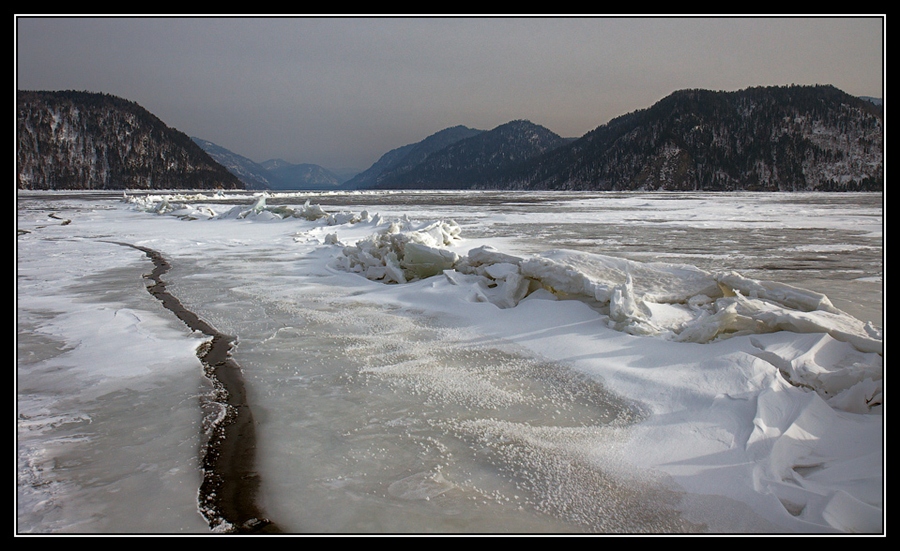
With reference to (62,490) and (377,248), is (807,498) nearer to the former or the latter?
(62,490)

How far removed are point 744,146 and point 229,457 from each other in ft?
447

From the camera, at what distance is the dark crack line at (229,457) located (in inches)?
74.5

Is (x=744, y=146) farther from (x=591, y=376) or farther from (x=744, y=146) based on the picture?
Answer: (x=591, y=376)

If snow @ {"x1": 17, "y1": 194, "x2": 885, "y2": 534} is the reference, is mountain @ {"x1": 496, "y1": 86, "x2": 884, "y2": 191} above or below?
above

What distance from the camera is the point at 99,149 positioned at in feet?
390

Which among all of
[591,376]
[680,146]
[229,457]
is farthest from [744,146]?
[229,457]

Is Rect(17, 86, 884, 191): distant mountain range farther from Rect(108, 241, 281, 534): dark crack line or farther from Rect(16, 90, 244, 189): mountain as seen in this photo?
Rect(108, 241, 281, 534): dark crack line

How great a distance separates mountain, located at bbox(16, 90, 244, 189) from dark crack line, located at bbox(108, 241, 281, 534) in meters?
130

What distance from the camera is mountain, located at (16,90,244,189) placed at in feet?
368

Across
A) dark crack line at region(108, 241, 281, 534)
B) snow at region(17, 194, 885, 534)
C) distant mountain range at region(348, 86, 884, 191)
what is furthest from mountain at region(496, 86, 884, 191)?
dark crack line at region(108, 241, 281, 534)

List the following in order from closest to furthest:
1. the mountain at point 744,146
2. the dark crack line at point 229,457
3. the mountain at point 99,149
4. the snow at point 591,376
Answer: the dark crack line at point 229,457
the snow at point 591,376
the mountain at point 744,146
the mountain at point 99,149

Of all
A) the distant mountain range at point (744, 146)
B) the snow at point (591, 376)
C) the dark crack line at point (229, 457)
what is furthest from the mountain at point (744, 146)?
the dark crack line at point (229, 457)

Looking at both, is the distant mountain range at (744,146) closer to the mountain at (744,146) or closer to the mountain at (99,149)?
the mountain at (744,146)

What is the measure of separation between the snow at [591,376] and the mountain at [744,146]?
117m
